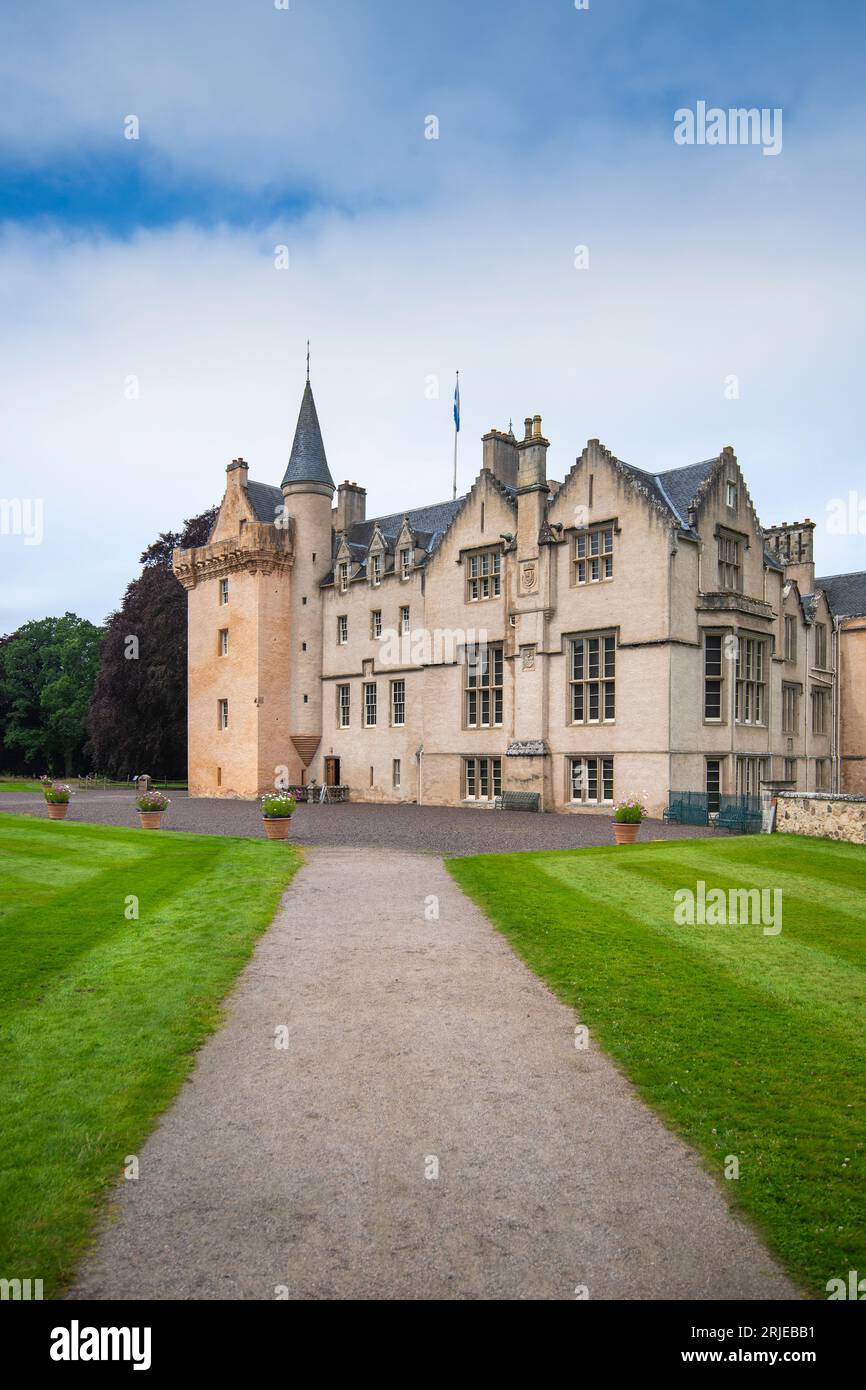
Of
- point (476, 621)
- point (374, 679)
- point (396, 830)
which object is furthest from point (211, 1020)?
point (374, 679)

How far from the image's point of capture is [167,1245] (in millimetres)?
4879

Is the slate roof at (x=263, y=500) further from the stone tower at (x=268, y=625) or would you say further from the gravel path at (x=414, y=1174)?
the gravel path at (x=414, y=1174)

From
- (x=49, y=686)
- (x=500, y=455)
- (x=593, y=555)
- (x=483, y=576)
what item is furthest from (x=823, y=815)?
(x=49, y=686)

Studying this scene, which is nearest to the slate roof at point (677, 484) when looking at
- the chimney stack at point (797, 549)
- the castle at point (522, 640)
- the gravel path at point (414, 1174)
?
the castle at point (522, 640)

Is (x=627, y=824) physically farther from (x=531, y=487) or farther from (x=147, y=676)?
(x=147, y=676)

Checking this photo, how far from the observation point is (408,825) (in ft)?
97.3

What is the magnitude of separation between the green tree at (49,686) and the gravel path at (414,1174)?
3105 inches

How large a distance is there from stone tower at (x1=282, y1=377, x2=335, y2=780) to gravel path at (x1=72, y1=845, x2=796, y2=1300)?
3917 cm

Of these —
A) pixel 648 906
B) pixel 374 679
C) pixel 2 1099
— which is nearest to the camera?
pixel 2 1099

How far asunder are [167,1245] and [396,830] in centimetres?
2281

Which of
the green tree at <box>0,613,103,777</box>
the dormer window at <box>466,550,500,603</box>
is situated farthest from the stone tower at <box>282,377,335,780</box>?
the green tree at <box>0,613,103,777</box>

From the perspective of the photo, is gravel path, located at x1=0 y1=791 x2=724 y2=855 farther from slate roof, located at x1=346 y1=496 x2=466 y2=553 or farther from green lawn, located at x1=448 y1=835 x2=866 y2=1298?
slate roof, located at x1=346 y1=496 x2=466 y2=553
